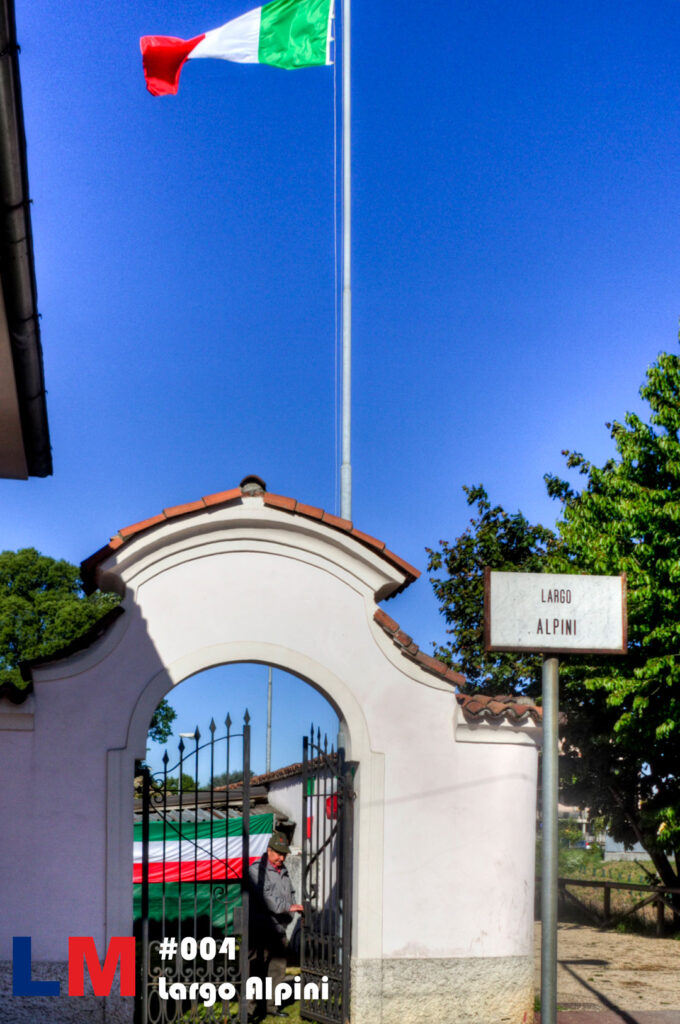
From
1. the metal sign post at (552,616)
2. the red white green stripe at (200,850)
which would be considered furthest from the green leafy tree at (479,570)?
the metal sign post at (552,616)

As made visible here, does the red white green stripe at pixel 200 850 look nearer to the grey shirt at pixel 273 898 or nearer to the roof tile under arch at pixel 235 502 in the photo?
the grey shirt at pixel 273 898

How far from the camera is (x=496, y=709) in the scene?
33.6 feet

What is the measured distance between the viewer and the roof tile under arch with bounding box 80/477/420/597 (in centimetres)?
968

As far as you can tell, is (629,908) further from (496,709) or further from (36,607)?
(36,607)

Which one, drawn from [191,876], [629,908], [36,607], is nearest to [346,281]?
[191,876]

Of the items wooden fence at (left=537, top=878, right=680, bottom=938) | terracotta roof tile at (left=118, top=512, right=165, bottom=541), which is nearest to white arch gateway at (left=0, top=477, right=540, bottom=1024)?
terracotta roof tile at (left=118, top=512, right=165, bottom=541)

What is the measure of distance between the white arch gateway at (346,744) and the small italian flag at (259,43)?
6.62m

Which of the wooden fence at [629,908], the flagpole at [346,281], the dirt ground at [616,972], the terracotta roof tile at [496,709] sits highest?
the flagpole at [346,281]

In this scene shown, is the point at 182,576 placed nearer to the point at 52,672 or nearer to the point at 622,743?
the point at 52,672

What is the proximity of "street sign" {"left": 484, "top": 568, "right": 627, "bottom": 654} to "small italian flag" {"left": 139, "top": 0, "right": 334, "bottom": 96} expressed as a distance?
35.3 ft

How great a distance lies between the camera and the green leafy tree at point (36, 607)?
36.1 m

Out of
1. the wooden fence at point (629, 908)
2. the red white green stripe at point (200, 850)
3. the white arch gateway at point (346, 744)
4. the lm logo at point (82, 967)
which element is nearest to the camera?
the lm logo at point (82, 967)

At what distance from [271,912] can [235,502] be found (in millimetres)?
4238

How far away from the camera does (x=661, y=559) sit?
16672 millimetres
